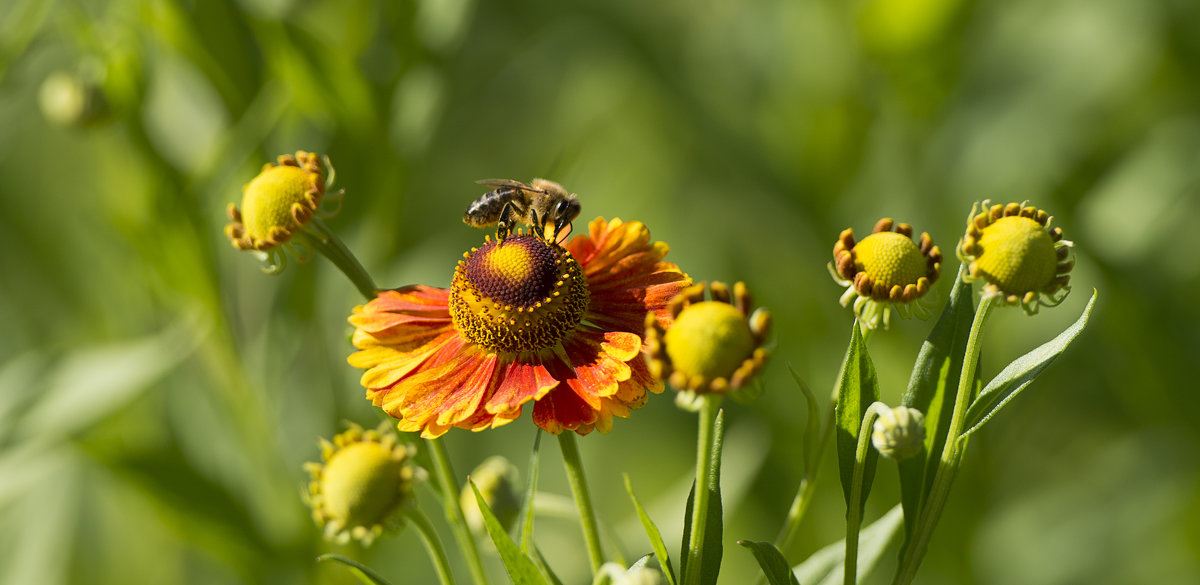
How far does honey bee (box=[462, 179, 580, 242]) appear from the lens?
2.26 feet

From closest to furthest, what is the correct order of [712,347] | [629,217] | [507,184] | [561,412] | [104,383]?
1. [712,347]
2. [561,412]
3. [507,184]
4. [104,383]
5. [629,217]

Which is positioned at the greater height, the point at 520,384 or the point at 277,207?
the point at 277,207

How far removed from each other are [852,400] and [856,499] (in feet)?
0.15

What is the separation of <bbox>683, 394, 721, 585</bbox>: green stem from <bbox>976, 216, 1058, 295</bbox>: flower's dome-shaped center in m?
0.15

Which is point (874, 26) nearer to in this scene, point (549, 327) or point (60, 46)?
point (549, 327)

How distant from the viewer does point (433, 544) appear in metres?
0.55

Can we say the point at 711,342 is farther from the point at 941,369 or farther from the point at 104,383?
the point at 104,383

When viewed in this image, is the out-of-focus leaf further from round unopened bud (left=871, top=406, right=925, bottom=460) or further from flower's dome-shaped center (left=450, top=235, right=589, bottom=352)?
round unopened bud (left=871, top=406, right=925, bottom=460)

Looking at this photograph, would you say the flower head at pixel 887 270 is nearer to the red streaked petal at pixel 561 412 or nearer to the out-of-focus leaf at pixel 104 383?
the red streaked petal at pixel 561 412

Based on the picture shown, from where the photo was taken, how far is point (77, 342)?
1.56 m

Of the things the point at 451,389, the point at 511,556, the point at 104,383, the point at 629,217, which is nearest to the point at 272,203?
the point at 451,389

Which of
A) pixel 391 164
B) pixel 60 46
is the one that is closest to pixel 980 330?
pixel 391 164

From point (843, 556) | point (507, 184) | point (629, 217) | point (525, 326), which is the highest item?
point (629, 217)

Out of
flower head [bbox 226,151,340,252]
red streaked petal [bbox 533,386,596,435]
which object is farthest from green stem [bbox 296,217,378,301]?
red streaked petal [bbox 533,386,596,435]
